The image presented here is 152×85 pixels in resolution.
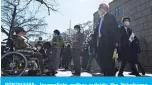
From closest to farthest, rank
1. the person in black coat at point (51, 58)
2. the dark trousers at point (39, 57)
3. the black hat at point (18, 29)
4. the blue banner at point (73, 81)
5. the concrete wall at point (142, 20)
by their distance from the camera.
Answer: the blue banner at point (73, 81), the black hat at point (18, 29), the concrete wall at point (142, 20), the dark trousers at point (39, 57), the person in black coat at point (51, 58)

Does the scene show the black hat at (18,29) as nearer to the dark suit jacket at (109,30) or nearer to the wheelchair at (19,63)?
the wheelchair at (19,63)

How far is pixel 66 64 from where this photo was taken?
395 cm

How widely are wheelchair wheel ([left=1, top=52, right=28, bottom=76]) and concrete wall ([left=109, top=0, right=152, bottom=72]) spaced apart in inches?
36.9

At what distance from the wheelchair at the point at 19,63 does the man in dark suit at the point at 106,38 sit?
63 centimetres

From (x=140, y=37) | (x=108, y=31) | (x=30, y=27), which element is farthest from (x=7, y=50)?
(x=140, y=37)

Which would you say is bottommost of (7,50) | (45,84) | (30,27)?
(45,84)

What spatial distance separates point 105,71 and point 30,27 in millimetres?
773

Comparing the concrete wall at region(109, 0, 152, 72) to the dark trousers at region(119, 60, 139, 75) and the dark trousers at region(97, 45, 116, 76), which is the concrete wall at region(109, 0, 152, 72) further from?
the dark trousers at region(97, 45, 116, 76)

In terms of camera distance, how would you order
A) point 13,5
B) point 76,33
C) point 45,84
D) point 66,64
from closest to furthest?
point 45,84 < point 13,5 < point 76,33 < point 66,64

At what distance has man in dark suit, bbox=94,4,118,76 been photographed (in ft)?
10.7

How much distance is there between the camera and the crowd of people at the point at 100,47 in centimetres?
328

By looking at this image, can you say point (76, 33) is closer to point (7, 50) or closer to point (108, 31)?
point (108, 31)

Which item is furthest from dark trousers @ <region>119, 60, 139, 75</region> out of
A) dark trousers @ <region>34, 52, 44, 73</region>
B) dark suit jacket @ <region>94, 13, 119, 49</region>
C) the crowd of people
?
dark trousers @ <region>34, 52, 44, 73</region>

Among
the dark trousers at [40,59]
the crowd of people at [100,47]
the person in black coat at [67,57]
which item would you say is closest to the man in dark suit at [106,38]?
the crowd of people at [100,47]
